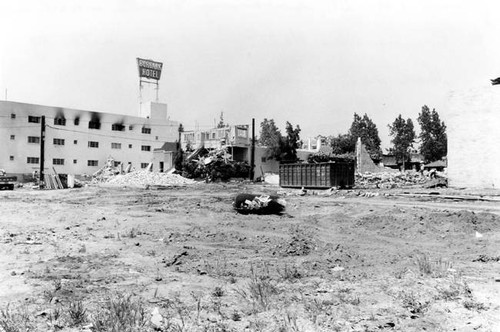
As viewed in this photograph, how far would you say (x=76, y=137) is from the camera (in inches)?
1715

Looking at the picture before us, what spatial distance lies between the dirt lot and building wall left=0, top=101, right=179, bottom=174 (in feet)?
103

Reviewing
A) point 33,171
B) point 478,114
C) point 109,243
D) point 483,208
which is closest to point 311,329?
point 109,243

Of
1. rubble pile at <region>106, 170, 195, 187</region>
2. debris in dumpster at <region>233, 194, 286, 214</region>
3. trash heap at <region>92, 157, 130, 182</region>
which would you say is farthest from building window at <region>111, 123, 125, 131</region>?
debris in dumpster at <region>233, 194, 286, 214</region>

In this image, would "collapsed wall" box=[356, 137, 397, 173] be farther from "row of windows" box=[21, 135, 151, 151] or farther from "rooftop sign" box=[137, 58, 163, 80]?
"rooftop sign" box=[137, 58, 163, 80]

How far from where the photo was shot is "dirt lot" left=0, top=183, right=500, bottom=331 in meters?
3.97

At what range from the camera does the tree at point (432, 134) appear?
56.9 m

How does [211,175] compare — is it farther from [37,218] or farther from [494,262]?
[494,262]

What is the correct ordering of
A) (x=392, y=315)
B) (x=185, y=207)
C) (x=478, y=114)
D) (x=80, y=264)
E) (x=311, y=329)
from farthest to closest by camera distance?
(x=478, y=114) → (x=185, y=207) → (x=80, y=264) → (x=392, y=315) → (x=311, y=329)

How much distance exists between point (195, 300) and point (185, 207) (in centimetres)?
1096

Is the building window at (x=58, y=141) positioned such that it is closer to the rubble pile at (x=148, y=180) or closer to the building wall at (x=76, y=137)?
the building wall at (x=76, y=137)

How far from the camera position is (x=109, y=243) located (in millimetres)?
8516

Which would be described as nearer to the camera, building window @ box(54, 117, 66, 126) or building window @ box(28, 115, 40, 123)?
building window @ box(28, 115, 40, 123)

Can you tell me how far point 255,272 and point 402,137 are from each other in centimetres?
5656

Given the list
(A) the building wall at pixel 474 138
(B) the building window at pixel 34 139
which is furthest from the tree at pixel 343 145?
(B) the building window at pixel 34 139
